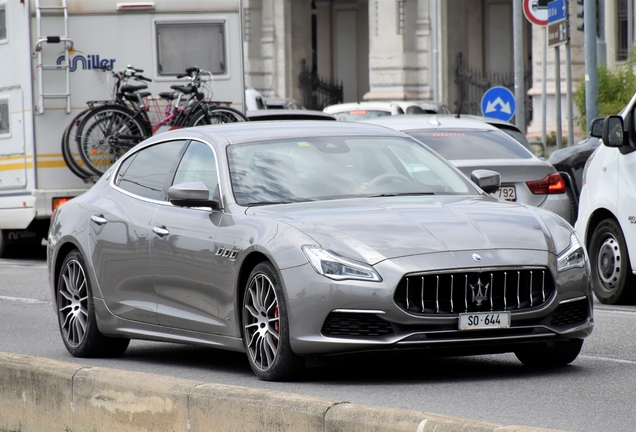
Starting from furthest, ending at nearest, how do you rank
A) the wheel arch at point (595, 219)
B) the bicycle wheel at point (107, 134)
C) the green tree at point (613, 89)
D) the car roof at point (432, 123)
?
the green tree at point (613, 89) → the bicycle wheel at point (107, 134) → the car roof at point (432, 123) → the wheel arch at point (595, 219)

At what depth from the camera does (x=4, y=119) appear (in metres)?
18.9

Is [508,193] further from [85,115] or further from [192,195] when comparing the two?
[85,115]

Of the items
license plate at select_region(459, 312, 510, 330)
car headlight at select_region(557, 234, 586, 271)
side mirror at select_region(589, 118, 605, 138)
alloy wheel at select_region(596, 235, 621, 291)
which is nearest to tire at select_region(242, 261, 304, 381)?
license plate at select_region(459, 312, 510, 330)

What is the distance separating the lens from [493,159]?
1404 centimetres

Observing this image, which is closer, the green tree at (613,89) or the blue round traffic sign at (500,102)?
the green tree at (613,89)

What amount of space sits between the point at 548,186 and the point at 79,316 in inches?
233

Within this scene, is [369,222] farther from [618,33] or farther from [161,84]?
[618,33]

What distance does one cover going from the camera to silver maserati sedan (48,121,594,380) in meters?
7.16

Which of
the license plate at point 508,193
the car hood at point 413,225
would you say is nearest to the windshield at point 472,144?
the license plate at point 508,193

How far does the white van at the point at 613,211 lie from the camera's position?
37.2ft

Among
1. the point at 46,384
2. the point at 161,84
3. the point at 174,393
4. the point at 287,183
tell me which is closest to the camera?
the point at 174,393

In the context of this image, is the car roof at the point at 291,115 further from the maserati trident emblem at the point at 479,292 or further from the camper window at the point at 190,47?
the maserati trident emblem at the point at 479,292

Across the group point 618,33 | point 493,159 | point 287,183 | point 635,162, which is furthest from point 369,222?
point 618,33

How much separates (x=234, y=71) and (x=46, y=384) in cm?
1238
